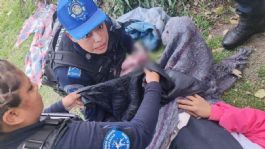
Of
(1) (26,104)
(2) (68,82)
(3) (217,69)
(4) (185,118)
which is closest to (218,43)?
(3) (217,69)

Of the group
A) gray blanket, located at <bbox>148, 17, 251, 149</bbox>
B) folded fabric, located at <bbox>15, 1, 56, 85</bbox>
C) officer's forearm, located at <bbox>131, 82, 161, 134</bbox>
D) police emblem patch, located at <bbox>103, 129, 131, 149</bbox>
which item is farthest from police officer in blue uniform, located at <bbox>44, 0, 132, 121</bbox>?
folded fabric, located at <bbox>15, 1, 56, 85</bbox>

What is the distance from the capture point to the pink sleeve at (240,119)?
2.40 m

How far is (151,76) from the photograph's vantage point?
2.21 meters

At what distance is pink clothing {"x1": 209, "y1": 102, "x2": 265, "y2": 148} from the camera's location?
238cm

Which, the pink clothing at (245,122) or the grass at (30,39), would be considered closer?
the pink clothing at (245,122)

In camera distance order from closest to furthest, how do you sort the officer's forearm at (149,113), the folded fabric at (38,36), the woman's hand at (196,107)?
the officer's forearm at (149,113)
the woman's hand at (196,107)
the folded fabric at (38,36)

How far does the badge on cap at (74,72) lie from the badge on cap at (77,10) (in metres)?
0.30

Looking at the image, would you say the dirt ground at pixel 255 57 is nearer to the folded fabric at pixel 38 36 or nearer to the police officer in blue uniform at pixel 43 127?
the police officer in blue uniform at pixel 43 127

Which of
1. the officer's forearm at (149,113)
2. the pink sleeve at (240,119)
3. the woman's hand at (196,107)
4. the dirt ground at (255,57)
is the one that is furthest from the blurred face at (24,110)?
the dirt ground at (255,57)

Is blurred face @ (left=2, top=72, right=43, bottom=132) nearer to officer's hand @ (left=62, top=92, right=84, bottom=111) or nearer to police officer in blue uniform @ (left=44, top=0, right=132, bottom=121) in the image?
officer's hand @ (left=62, top=92, right=84, bottom=111)

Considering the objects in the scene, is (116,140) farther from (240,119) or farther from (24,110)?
(240,119)

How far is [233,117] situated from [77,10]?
1.03 meters

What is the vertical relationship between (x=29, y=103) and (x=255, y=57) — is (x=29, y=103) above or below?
above

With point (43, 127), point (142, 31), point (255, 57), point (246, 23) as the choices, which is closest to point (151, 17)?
point (142, 31)
